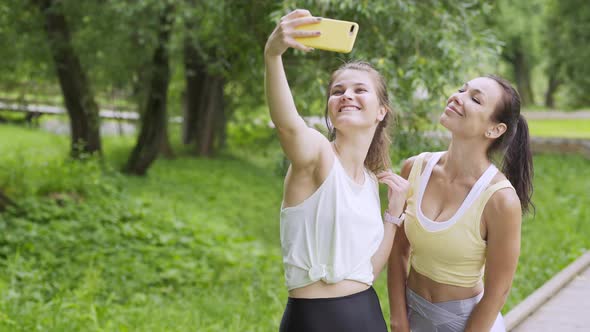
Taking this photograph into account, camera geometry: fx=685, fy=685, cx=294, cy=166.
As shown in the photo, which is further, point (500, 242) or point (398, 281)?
point (398, 281)

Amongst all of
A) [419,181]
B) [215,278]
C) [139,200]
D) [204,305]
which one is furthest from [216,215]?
[419,181]

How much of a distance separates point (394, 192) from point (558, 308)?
3041mm

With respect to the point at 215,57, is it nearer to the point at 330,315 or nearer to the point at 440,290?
the point at 440,290

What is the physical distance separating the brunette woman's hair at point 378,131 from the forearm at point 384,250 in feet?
0.67

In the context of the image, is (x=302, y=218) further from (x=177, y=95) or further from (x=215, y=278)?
(x=177, y=95)

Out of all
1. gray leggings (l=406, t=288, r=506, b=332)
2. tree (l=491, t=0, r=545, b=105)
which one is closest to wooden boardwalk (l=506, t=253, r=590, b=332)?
gray leggings (l=406, t=288, r=506, b=332)

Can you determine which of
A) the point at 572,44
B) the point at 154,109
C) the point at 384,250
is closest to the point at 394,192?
the point at 384,250

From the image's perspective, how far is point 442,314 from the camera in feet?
7.87

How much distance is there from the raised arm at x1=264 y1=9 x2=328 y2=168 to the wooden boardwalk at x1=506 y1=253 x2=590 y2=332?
3.05 m

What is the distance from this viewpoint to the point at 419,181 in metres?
2.47

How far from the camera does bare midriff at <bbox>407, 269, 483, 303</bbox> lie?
2.38 m

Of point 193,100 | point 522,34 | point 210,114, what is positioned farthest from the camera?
point 522,34

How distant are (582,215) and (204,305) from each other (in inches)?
230

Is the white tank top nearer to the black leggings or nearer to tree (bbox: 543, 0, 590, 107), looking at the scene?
the black leggings
